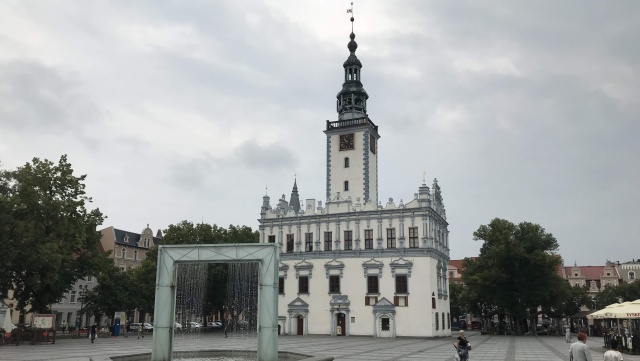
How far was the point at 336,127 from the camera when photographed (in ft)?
209

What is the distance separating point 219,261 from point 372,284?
33.3 m

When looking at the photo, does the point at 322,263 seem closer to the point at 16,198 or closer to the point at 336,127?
the point at 336,127

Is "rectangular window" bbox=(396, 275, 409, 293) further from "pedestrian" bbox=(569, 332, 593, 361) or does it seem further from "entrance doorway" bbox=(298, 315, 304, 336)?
"pedestrian" bbox=(569, 332, 593, 361)

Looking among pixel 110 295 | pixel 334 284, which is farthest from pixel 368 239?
pixel 110 295

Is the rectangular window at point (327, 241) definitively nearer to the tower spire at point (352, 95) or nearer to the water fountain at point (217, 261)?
the tower spire at point (352, 95)

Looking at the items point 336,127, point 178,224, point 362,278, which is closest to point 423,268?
point 362,278

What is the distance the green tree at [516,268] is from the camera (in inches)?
2296

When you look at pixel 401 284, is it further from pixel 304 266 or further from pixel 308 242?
pixel 308 242

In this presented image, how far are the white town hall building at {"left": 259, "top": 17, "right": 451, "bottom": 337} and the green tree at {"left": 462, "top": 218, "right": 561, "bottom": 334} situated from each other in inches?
191

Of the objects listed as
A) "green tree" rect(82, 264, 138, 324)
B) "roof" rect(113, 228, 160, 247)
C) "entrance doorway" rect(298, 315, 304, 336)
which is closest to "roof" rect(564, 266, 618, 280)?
"entrance doorway" rect(298, 315, 304, 336)

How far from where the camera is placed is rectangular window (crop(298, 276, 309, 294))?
188 feet

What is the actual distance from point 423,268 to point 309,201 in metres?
15.5

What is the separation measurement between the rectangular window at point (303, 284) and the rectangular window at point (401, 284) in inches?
399

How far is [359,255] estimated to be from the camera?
Answer: 182 feet
